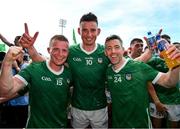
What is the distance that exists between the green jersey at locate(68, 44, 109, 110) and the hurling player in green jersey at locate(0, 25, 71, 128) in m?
0.29

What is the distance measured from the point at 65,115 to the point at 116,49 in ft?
4.08

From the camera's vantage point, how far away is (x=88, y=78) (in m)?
5.50

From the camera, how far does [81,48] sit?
581cm

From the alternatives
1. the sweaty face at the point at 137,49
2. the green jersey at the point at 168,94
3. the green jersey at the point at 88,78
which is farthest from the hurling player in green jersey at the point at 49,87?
the sweaty face at the point at 137,49

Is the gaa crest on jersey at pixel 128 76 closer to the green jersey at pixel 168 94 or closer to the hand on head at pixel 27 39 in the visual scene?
the hand on head at pixel 27 39

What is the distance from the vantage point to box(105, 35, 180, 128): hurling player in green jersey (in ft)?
16.8

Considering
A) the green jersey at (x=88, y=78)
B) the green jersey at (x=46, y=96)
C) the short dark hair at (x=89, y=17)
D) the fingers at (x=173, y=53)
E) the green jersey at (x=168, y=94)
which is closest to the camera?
the fingers at (x=173, y=53)

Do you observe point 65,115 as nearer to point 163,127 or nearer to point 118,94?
point 118,94

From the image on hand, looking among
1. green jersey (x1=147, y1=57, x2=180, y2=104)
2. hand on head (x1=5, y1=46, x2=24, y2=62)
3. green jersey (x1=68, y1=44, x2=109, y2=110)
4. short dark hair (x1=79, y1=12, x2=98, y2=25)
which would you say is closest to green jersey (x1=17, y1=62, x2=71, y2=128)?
green jersey (x1=68, y1=44, x2=109, y2=110)

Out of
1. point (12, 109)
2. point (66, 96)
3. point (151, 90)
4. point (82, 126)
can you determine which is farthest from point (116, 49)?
point (12, 109)

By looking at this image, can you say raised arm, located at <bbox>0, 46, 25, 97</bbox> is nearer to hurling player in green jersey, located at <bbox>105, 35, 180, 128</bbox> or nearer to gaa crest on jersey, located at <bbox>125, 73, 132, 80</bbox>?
hurling player in green jersey, located at <bbox>105, 35, 180, 128</bbox>

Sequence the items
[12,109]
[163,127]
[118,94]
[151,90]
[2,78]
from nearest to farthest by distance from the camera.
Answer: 1. [2,78]
2. [118,94]
3. [151,90]
4. [12,109]
5. [163,127]

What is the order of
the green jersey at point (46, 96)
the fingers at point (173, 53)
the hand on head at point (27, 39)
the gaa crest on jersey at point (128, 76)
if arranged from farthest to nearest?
the hand on head at point (27, 39) < the gaa crest on jersey at point (128, 76) < the green jersey at point (46, 96) < the fingers at point (173, 53)

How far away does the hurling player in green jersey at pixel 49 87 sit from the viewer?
508 centimetres
